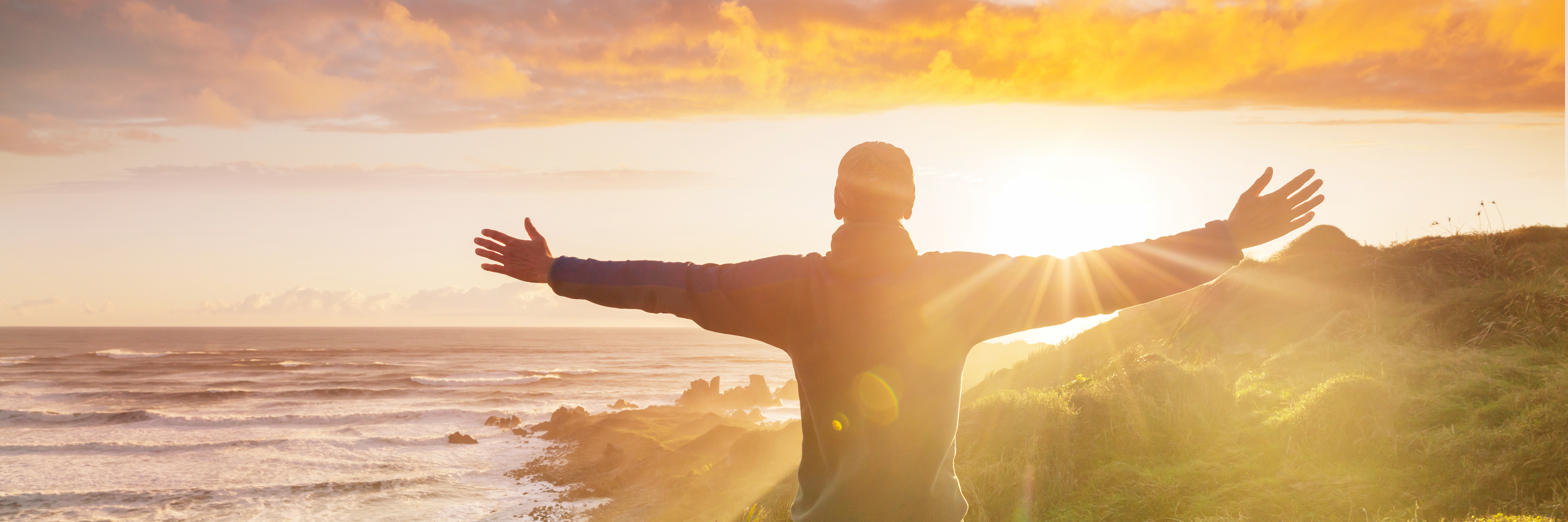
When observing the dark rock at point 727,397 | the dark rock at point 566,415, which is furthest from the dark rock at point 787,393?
the dark rock at point 566,415

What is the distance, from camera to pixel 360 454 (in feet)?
76.9

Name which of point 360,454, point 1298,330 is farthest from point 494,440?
point 1298,330

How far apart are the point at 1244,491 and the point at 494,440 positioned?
82.0 feet

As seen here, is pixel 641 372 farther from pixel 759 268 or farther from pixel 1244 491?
pixel 759 268

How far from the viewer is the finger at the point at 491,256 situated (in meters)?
2.37

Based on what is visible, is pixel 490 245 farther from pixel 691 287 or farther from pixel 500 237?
pixel 691 287

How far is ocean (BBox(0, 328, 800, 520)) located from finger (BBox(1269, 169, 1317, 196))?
17.3 metres

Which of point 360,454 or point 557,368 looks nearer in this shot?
point 360,454

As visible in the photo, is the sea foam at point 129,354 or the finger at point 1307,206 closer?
the finger at point 1307,206

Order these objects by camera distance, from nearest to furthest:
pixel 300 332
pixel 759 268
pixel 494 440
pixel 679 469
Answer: pixel 759 268 → pixel 679 469 → pixel 494 440 → pixel 300 332

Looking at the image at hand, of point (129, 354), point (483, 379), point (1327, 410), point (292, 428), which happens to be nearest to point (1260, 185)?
point (1327, 410)

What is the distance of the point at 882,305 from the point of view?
7.04 ft

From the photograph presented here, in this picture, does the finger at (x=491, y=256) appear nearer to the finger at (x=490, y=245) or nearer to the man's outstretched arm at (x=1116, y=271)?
the finger at (x=490, y=245)

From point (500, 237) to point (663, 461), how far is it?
19477 mm
